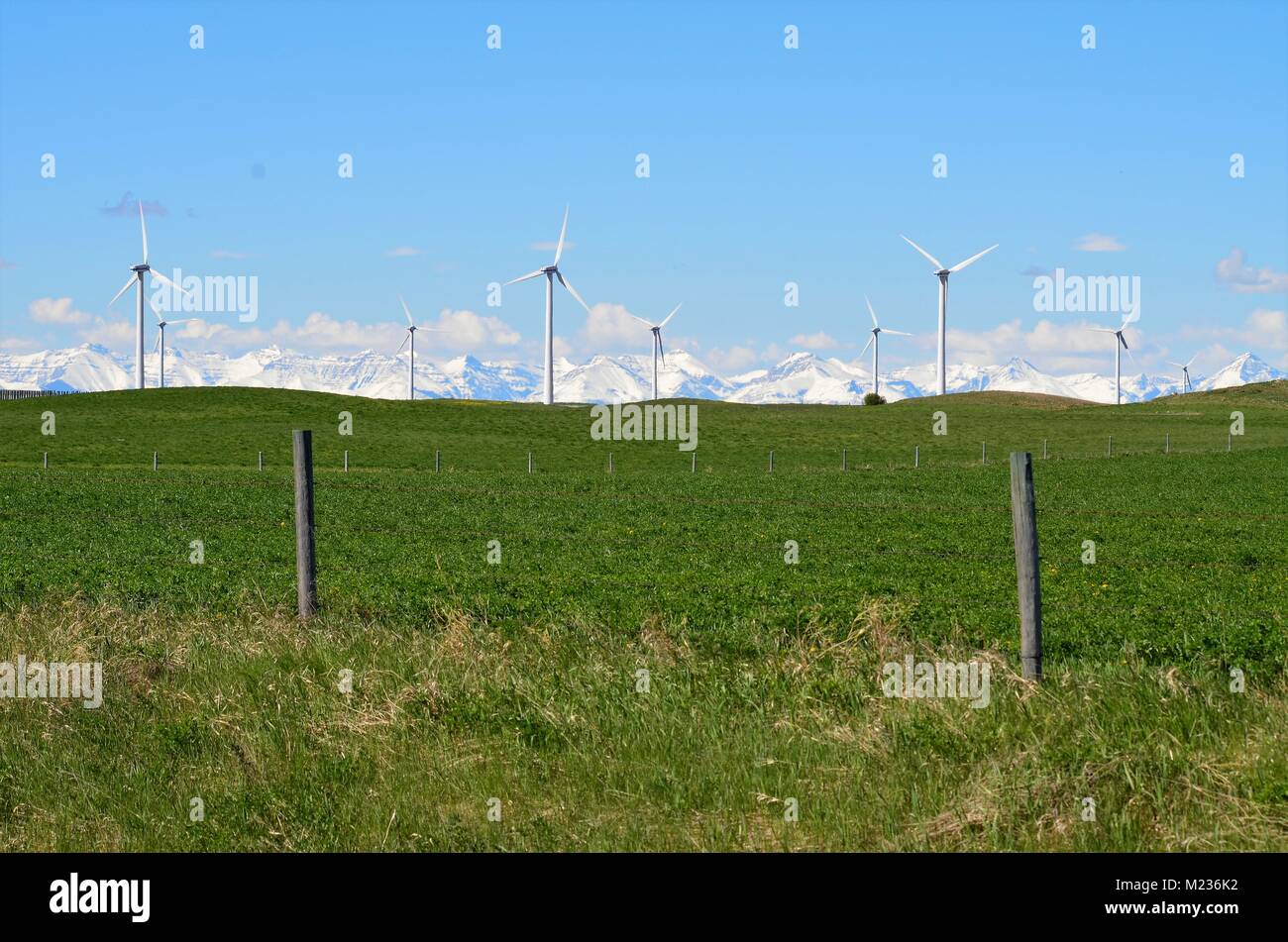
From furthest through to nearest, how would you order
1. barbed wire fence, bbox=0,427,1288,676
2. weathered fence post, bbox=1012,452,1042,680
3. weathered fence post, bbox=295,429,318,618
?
barbed wire fence, bbox=0,427,1288,676
weathered fence post, bbox=295,429,318,618
weathered fence post, bbox=1012,452,1042,680

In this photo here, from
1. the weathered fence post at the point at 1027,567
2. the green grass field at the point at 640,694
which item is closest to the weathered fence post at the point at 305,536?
the green grass field at the point at 640,694

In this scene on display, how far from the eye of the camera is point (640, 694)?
383 inches

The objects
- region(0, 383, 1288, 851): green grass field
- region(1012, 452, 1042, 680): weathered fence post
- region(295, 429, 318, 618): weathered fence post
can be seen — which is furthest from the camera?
region(295, 429, 318, 618): weathered fence post

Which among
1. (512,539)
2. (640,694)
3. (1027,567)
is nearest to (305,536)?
(640,694)

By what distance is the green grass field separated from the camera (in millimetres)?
7566

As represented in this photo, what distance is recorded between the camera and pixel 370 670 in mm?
10367

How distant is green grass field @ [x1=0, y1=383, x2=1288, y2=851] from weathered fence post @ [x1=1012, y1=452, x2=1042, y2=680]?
0.26m

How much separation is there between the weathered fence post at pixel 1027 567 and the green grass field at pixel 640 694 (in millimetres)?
264

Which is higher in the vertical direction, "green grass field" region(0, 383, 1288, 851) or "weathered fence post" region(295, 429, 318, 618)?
"weathered fence post" region(295, 429, 318, 618)

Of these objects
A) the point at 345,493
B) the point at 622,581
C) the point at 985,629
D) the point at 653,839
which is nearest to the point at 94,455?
the point at 345,493

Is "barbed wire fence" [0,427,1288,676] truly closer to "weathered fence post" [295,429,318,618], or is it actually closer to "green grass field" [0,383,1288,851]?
"weathered fence post" [295,429,318,618]

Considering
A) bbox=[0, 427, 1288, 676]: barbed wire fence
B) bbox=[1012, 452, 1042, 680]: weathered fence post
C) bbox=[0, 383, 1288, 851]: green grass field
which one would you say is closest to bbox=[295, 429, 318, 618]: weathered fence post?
bbox=[0, 427, 1288, 676]: barbed wire fence

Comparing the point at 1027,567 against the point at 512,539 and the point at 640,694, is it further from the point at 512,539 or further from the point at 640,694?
the point at 512,539

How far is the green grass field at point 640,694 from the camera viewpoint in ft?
24.8
